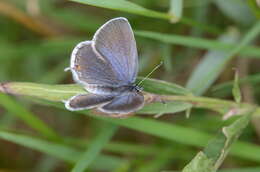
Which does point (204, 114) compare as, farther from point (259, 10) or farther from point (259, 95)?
point (259, 10)

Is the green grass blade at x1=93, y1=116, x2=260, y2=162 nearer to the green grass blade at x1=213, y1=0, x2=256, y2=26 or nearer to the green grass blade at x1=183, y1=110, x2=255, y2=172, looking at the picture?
the green grass blade at x1=183, y1=110, x2=255, y2=172

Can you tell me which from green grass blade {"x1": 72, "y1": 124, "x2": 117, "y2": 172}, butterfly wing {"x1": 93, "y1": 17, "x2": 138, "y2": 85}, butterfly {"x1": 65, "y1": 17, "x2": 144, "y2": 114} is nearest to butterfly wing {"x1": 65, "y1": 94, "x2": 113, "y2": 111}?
butterfly {"x1": 65, "y1": 17, "x2": 144, "y2": 114}

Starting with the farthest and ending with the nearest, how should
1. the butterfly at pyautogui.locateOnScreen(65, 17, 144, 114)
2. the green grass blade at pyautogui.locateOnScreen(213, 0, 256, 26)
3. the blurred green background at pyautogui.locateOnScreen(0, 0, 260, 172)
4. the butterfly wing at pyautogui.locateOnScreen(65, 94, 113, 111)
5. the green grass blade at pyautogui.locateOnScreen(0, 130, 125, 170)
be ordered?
1. the green grass blade at pyautogui.locateOnScreen(213, 0, 256, 26)
2. the blurred green background at pyautogui.locateOnScreen(0, 0, 260, 172)
3. the green grass blade at pyautogui.locateOnScreen(0, 130, 125, 170)
4. the butterfly at pyautogui.locateOnScreen(65, 17, 144, 114)
5. the butterfly wing at pyautogui.locateOnScreen(65, 94, 113, 111)

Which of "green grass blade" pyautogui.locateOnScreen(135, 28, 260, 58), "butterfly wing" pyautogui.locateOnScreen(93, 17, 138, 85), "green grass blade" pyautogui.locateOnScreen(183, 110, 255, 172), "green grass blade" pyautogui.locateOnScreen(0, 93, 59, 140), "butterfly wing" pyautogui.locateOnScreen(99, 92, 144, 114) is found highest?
"green grass blade" pyautogui.locateOnScreen(135, 28, 260, 58)

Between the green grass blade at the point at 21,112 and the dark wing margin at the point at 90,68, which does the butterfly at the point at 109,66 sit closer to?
the dark wing margin at the point at 90,68

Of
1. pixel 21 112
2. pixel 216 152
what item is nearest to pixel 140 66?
pixel 21 112

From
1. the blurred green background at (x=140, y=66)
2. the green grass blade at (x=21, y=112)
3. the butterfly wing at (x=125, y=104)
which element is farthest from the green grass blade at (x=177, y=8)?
the green grass blade at (x=21, y=112)

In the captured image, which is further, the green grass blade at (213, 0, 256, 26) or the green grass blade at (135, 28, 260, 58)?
the green grass blade at (213, 0, 256, 26)
